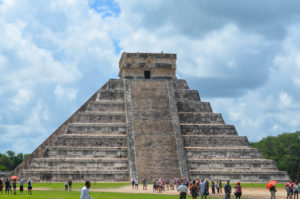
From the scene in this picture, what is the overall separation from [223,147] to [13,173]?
17.2m

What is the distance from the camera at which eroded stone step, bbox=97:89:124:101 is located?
35.4m

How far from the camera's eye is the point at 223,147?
32.1 m

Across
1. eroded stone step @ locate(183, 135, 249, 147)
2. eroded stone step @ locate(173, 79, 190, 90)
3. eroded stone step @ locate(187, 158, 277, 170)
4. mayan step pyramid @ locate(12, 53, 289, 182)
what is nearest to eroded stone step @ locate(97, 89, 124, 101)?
mayan step pyramid @ locate(12, 53, 289, 182)

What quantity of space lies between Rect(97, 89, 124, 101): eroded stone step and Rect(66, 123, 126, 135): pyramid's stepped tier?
3.87 m

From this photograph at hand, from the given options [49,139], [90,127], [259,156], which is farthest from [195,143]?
[49,139]

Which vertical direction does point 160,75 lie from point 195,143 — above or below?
above

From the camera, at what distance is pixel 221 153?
102 ft

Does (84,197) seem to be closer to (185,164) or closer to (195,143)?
(185,164)

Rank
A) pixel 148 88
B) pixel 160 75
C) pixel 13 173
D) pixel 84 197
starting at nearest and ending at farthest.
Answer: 1. pixel 84 197
2. pixel 13 173
3. pixel 148 88
4. pixel 160 75

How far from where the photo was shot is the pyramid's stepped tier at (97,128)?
31594mm

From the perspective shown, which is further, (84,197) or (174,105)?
(174,105)

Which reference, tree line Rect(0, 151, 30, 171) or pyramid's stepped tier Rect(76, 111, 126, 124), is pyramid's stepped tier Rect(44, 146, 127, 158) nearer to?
pyramid's stepped tier Rect(76, 111, 126, 124)

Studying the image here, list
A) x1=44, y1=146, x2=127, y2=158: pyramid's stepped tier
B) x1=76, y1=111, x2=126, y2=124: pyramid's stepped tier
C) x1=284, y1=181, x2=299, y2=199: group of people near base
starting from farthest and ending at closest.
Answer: x1=76, y1=111, x2=126, y2=124: pyramid's stepped tier → x1=44, y1=146, x2=127, y2=158: pyramid's stepped tier → x1=284, y1=181, x2=299, y2=199: group of people near base

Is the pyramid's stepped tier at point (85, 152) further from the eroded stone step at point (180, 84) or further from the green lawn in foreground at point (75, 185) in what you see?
the eroded stone step at point (180, 84)
